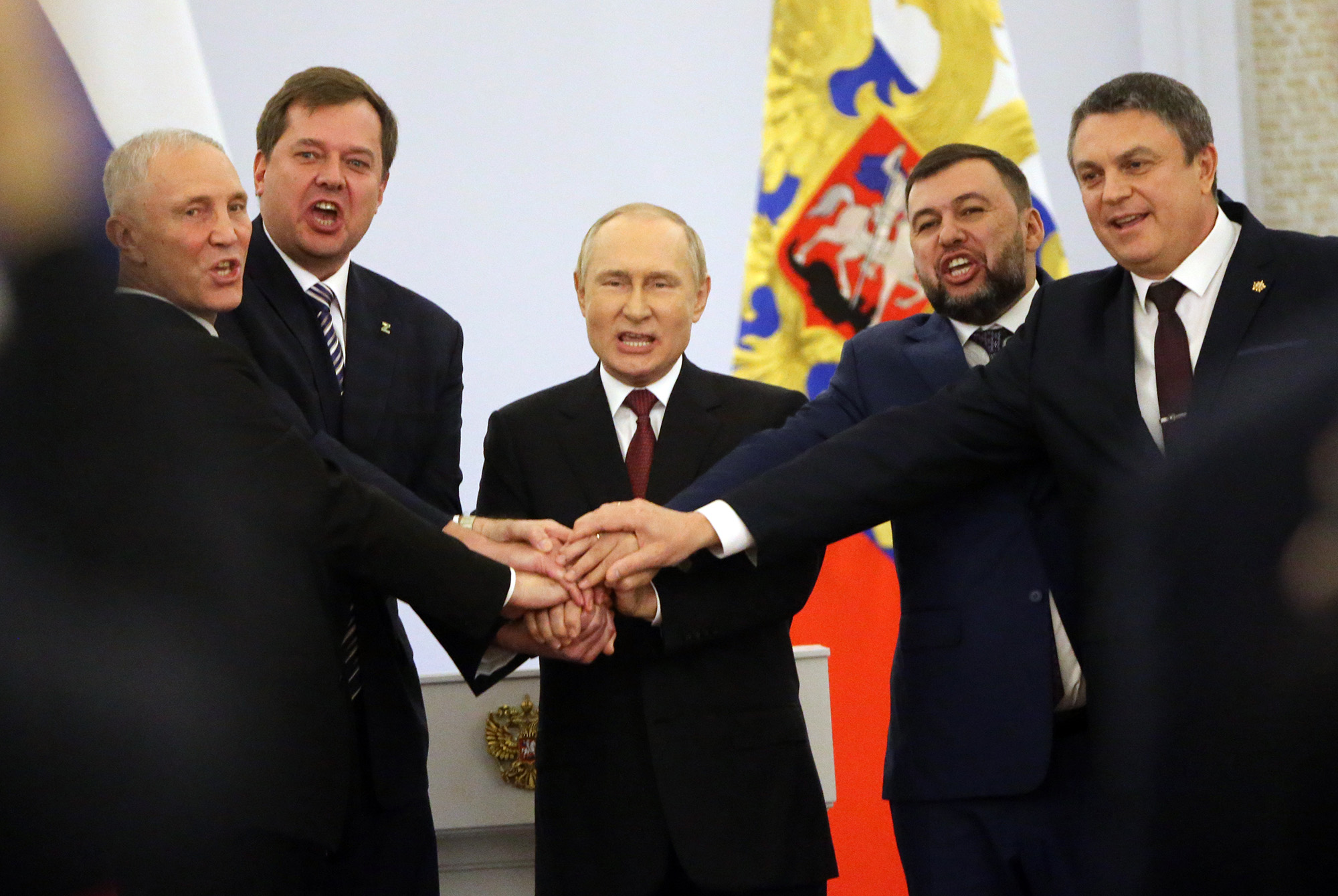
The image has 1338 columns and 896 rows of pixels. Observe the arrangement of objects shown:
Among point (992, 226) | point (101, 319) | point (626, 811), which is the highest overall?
point (992, 226)

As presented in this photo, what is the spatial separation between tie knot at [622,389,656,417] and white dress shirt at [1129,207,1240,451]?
0.86 m

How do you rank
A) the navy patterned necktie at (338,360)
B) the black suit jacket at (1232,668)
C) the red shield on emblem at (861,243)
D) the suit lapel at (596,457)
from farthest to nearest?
the red shield on emblem at (861,243), the suit lapel at (596,457), the navy patterned necktie at (338,360), the black suit jacket at (1232,668)

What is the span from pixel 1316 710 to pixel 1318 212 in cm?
286

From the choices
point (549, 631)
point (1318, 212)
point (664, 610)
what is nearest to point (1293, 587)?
point (664, 610)

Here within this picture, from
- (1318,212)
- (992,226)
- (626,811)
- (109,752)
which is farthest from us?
(1318,212)

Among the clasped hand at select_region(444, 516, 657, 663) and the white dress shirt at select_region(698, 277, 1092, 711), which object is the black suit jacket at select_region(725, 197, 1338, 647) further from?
the clasped hand at select_region(444, 516, 657, 663)

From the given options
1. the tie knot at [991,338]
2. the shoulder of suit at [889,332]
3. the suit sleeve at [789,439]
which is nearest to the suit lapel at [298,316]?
the suit sleeve at [789,439]

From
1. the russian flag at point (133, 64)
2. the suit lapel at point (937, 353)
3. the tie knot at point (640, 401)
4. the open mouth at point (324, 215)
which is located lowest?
the tie knot at point (640, 401)

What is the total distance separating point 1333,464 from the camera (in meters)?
2.09

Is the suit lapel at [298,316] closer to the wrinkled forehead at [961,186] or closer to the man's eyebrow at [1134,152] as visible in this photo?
the wrinkled forehead at [961,186]

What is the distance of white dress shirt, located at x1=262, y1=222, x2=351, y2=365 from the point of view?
262 centimetres

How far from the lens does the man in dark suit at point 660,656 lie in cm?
225

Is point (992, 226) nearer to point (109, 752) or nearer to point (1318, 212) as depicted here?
point (109, 752)

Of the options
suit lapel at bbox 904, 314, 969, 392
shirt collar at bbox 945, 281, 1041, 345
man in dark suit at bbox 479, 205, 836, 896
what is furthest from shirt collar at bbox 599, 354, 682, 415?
shirt collar at bbox 945, 281, 1041, 345
